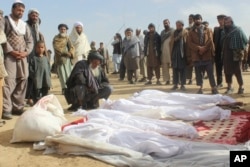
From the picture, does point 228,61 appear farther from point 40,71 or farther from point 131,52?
point 131,52

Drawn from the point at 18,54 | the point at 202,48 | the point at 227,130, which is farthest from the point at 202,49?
the point at 18,54

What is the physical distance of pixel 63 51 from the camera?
9.04 metres

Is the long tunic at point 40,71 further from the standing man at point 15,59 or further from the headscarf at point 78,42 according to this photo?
the headscarf at point 78,42

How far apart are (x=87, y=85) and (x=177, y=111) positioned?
69.7 inches

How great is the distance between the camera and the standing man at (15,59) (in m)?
6.30

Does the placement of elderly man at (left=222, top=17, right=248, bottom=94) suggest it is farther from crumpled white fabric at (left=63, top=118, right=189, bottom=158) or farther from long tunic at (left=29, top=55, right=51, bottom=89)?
crumpled white fabric at (left=63, top=118, right=189, bottom=158)

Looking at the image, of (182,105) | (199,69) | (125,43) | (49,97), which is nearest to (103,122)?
(49,97)

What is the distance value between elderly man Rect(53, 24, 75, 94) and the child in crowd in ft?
3.50

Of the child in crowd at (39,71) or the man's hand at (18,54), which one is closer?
the man's hand at (18,54)

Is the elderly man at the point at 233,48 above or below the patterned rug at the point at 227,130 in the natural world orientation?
above

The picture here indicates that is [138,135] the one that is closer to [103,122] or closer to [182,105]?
[103,122]

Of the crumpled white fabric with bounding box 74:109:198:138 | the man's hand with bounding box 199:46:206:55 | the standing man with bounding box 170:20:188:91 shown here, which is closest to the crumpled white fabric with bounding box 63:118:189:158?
the crumpled white fabric with bounding box 74:109:198:138

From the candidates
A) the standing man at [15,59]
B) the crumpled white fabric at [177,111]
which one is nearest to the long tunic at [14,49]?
the standing man at [15,59]

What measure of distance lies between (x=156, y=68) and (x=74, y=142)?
764 centimetres
